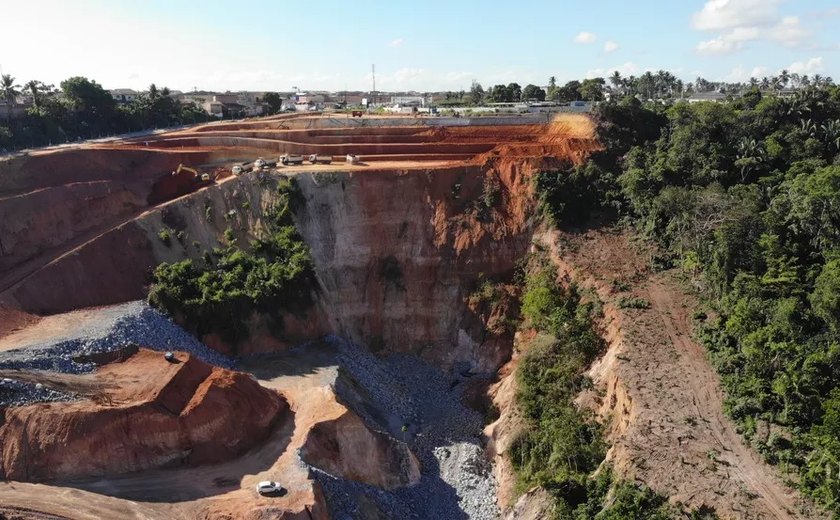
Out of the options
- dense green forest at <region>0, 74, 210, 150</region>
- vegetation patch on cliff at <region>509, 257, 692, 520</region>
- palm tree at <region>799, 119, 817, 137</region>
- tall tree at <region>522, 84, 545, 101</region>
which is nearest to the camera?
vegetation patch on cliff at <region>509, 257, 692, 520</region>

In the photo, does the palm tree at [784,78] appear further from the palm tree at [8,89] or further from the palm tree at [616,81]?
the palm tree at [8,89]

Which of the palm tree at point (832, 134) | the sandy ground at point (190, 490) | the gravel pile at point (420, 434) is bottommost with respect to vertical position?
the gravel pile at point (420, 434)

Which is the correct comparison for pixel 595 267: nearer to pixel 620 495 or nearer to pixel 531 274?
pixel 531 274

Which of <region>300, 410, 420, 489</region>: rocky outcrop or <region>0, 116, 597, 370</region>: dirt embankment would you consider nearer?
<region>300, 410, 420, 489</region>: rocky outcrop

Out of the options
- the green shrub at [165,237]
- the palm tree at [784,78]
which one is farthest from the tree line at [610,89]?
the green shrub at [165,237]

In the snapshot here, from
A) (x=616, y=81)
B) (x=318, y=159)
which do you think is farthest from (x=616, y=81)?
(x=318, y=159)

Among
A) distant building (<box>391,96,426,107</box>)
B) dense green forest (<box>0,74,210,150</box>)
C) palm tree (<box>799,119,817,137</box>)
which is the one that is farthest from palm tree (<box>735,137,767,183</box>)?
dense green forest (<box>0,74,210,150</box>)

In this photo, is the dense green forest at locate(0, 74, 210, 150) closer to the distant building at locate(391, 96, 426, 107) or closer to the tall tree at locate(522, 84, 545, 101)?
the distant building at locate(391, 96, 426, 107)

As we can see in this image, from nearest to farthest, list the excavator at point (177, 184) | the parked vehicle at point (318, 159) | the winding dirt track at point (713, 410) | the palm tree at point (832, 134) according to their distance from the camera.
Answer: the winding dirt track at point (713, 410) < the palm tree at point (832, 134) < the excavator at point (177, 184) < the parked vehicle at point (318, 159)
